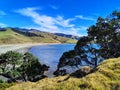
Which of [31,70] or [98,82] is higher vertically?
[98,82]

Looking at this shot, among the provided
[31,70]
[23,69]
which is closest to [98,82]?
[31,70]

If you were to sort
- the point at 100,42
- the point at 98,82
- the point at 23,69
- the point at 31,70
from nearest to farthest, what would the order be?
the point at 98,82, the point at 100,42, the point at 31,70, the point at 23,69

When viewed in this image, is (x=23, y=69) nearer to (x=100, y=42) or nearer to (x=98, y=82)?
(x=100, y=42)

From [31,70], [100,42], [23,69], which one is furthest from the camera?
[23,69]

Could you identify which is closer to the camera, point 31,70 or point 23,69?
point 31,70

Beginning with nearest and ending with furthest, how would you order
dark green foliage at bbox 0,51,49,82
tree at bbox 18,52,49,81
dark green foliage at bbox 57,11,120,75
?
dark green foliage at bbox 57,11,120,75 → tree at bbox 18,52,49,81 → dark green foliage at bbox 0,51,49,82

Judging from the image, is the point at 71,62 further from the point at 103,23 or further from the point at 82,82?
the point at 82,82

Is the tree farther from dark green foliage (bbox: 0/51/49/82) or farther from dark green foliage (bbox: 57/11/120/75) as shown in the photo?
dark green foliage (bbox: 57/11/120/75)

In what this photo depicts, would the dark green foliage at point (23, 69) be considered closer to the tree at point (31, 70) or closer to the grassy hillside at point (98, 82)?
the tree at point (31, 70)

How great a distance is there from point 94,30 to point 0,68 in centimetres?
2869

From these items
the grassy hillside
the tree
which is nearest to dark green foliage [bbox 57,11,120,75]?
the tree

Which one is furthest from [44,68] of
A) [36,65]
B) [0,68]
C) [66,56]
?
[0,68]

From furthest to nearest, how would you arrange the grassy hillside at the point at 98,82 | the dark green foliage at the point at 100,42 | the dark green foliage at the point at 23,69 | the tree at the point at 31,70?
the dark green foliage at the point at 23,69
the tree at the point at 31,70
the dark green foliage at the point at 100,42
the grassy hillside at the point at 98,82

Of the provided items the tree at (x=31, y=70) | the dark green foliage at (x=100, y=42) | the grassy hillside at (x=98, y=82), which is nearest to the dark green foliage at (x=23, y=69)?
the tree at (x=31, y=70)
